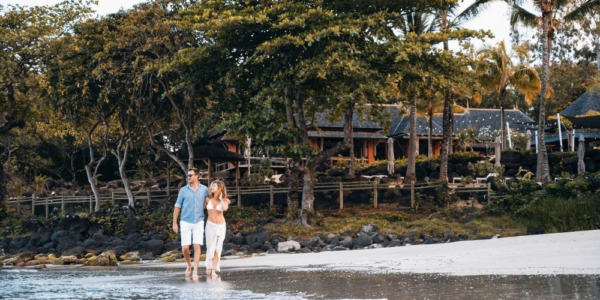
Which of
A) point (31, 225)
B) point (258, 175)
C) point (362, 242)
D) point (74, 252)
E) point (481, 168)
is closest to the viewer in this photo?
point (362, 242)

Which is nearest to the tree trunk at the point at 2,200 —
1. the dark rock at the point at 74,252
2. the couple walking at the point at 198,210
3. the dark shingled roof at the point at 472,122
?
the dark rock at the point at 74,252

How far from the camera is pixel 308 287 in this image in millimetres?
11094

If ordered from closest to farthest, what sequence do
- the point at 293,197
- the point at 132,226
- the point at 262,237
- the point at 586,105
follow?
1. the point at 262,237
2. the point at 293,197
3. the point at 132,226
4. the point at 586,105

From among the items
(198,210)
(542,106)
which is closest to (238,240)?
(198,210)

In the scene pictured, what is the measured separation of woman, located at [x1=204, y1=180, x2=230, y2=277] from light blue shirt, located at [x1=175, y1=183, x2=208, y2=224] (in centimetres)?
14

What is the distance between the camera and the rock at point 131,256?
21.4m

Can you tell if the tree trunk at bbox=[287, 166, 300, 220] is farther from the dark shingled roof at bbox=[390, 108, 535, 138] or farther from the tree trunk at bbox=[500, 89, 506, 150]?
the dark shingled roof at bbox=[390, 108, 535, 138]

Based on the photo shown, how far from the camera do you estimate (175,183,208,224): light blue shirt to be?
41.2 feet

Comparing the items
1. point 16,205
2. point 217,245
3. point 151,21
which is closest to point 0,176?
point 16,205

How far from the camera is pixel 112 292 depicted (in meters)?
11.3

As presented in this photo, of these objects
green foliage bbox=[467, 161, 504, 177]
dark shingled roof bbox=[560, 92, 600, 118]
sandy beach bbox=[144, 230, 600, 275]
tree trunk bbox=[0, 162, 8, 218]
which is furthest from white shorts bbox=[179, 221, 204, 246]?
dark shingled roof bbox=[560, 92, 600, 118]

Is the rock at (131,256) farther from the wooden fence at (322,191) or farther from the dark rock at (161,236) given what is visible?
the wooden fence at (322,191)

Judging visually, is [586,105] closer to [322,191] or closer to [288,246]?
[322,191]

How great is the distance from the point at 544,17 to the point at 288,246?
13435 millimetres
